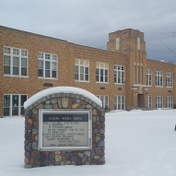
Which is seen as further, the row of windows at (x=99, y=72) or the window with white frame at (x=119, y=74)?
the window with white frame at (x=119, y=74)

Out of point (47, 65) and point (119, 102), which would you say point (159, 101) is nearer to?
point (119, 102)

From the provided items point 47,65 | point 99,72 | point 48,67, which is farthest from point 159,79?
point 47,65

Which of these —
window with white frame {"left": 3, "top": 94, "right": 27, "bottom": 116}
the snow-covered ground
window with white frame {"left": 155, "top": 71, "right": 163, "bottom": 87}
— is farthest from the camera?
window with white frame {"left": 155, "top": 71, "right": 163, "bottom": 87}

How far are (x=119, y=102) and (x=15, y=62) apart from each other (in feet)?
54.7

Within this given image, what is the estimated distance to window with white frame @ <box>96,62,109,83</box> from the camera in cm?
3522

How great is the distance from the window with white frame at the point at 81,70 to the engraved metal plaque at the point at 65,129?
2386 centimetres

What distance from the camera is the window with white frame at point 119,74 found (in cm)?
3806

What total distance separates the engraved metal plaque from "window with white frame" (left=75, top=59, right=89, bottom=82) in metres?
23.9

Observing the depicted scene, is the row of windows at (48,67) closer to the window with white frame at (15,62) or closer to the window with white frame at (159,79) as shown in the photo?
the window with white frame at (15,62)

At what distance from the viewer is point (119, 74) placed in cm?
3866

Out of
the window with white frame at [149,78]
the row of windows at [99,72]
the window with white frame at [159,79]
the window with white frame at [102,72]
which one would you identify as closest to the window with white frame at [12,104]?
the row of windows at [99,72]

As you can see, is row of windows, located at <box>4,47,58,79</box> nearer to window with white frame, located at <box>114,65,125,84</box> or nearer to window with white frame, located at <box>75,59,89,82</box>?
window with white frame, located at <box>75,59,89,82</box>

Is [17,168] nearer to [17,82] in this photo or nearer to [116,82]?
[17,82]

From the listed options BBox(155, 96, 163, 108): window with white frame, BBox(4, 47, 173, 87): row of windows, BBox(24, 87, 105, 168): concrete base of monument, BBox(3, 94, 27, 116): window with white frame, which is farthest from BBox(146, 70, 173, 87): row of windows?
BBox(24, 87, 105, 168): concrete base of monument
